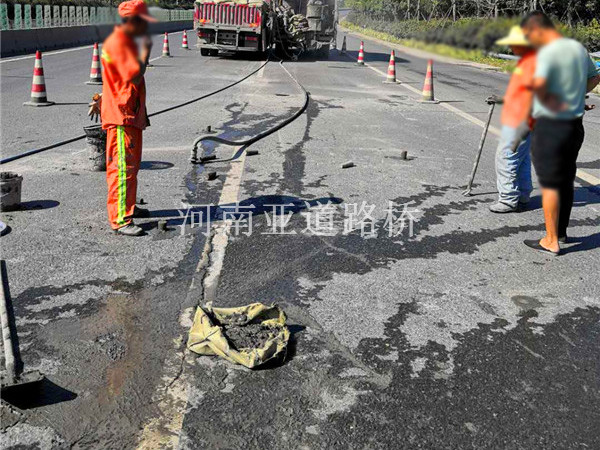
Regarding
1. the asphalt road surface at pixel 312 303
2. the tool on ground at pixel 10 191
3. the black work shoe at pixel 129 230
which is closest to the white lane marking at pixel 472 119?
the asphalt road surface at pixel 312 303

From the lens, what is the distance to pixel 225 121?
10.5 m

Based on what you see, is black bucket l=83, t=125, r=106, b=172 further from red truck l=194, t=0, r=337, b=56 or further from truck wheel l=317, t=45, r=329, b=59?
truck wheel l=317, t=45, r=329, b=59

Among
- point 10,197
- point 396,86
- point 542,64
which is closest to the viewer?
point 542,64

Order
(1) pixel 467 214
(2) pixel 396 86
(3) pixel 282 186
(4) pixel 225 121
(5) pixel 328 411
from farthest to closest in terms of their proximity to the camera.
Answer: (2) pixel 396 86
(4) pixel 225 121
(3) pixel 282 186
(1) pixel 467 214
(5) pixel 328 411

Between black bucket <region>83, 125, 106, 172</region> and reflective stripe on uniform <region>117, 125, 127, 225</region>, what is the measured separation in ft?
6.39

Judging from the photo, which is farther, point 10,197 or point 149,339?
point 10,197

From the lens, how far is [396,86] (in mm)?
16234

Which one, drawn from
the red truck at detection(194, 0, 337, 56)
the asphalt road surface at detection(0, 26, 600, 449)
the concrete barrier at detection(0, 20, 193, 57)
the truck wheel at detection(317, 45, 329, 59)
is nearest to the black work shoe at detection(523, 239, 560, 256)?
the asphalt road surface at detection(0, 26, 600, 449)

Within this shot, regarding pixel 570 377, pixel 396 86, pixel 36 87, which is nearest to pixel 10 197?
pixel 570 377

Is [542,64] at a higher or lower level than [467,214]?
higher

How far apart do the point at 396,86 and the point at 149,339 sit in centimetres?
1363

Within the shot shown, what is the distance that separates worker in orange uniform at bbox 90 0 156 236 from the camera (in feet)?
2.57

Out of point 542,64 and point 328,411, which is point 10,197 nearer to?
point 328,411

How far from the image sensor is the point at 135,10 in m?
0.83
